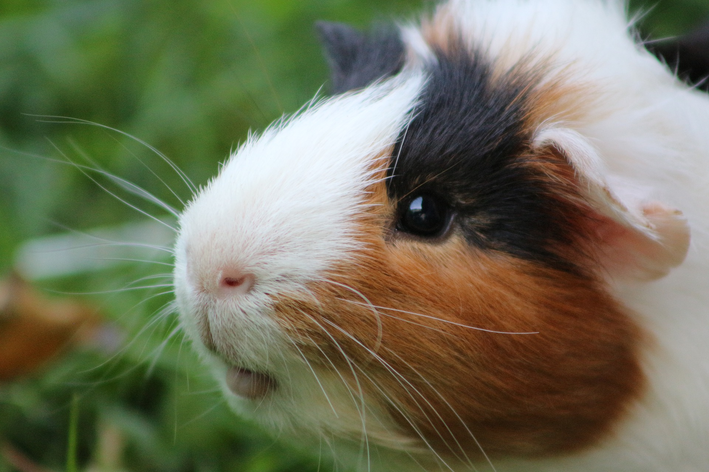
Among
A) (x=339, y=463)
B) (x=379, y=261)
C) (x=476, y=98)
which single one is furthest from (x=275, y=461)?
(x=476, y=98)

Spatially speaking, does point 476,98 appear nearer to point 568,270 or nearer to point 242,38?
point 568,270

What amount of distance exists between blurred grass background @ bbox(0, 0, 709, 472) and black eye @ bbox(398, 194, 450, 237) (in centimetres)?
119

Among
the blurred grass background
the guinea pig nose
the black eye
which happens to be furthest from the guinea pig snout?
the blurred grass background

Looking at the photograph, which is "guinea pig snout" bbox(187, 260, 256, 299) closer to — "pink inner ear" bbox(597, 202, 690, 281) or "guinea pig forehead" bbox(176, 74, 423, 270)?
"guinea pig forehead" bbox(176, 74, 423, 270)

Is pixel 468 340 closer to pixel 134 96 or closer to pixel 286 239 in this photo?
pixel 286 239

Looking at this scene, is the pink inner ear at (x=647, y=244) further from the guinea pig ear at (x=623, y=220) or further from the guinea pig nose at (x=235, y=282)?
the guinea pig nose at (x=235, y=282)

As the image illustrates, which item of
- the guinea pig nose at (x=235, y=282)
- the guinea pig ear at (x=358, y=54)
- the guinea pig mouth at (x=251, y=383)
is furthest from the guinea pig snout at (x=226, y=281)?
the guinea pig ear at (x=358, y=54)

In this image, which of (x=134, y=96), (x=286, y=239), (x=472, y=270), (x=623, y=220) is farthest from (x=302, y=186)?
(x=134, y=96)

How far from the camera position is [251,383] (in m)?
1.36

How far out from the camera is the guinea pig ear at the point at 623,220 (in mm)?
1215

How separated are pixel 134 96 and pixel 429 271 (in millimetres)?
2500

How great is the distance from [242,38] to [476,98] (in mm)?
2174

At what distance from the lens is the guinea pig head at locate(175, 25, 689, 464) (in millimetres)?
1247

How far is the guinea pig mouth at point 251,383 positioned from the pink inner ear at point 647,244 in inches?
27.7
